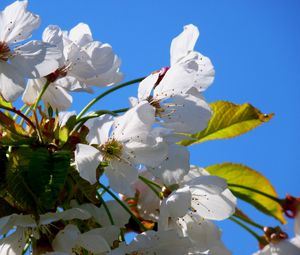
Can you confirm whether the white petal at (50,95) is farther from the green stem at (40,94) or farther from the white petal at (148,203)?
the white petal at (148,203)

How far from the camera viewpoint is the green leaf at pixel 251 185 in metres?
1.89

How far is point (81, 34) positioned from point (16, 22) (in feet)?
0.69

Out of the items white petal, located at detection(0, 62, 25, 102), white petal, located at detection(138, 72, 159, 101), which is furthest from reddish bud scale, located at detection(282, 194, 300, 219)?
white petal, located at detection(0, 62, 25, 102)

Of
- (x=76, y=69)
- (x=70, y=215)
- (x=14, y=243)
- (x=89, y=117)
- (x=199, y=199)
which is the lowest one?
(x=14, y=243)

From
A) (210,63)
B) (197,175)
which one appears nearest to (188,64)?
(210,63)

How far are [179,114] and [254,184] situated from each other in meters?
0.46

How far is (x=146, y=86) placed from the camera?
157 cm

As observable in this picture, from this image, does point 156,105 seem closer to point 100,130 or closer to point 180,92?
point 180,92

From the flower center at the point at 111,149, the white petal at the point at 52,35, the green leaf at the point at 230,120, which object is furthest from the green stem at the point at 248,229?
the white petal at the point at 52,35

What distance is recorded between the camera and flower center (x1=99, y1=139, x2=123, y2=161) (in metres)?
1.50

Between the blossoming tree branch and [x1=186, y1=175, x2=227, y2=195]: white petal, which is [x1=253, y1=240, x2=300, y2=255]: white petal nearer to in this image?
the blossoming tree branch

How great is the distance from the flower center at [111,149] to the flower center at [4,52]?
0.30m

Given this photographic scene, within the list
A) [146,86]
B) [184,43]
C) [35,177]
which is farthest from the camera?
[184,43]

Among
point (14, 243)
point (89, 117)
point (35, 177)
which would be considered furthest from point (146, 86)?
point (14, 243)
